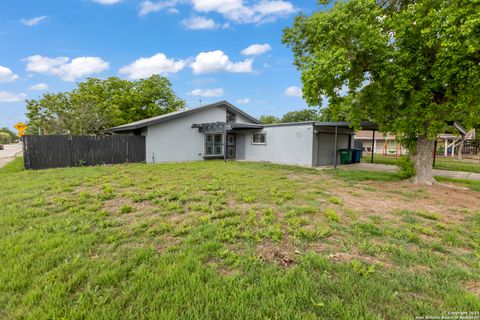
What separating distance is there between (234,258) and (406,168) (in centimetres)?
867

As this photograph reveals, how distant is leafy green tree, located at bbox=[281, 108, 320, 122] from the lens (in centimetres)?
4879

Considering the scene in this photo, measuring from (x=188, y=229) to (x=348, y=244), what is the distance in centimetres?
240

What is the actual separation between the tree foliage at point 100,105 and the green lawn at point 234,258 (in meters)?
17.0

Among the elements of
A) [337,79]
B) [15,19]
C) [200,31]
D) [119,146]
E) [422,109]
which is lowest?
[119,146]

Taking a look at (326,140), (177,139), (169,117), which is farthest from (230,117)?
(326,140)

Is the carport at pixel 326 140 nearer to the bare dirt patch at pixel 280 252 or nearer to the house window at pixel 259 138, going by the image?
the house window at pixel 259 138

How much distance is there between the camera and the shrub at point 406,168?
838cm

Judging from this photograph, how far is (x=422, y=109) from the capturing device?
6453mm

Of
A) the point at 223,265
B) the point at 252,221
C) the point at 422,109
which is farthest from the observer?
the point at 422,109

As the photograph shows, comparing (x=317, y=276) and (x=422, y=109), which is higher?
(x=422, y=109)

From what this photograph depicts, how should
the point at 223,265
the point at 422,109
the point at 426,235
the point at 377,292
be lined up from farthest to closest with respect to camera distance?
the point at 422,109 → the point at 426,235 → the point at 223,265 → the point at 377,292

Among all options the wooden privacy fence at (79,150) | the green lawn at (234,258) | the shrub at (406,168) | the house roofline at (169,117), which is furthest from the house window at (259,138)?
the green lawn at (234,258)

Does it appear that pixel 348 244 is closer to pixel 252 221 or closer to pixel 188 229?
pixel 252 221

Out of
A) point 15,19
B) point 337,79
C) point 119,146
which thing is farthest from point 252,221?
point 15,19
